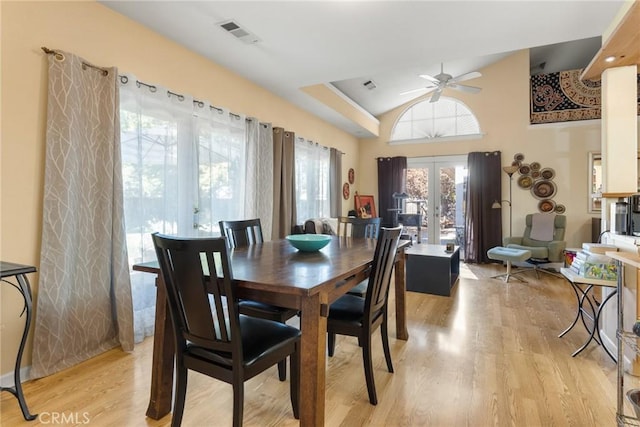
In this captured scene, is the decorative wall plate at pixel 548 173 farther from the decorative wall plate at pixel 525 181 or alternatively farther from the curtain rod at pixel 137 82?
the curtain rod at pixel 137 82

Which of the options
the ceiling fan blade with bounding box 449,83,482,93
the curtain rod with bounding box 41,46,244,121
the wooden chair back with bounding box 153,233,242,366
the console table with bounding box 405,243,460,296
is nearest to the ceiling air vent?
the curtain rod with bounding box 41,46,244,121

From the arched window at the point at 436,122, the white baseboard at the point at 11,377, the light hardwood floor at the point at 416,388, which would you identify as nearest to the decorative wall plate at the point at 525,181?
the arched window at the point at 436,122

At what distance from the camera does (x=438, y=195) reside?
6566 millimetres

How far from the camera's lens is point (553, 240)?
5230 millimetres

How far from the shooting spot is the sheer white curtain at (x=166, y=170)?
2531 mm

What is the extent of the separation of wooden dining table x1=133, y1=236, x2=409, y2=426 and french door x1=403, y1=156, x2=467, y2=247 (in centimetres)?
479

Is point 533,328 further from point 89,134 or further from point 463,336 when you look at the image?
point 89,134

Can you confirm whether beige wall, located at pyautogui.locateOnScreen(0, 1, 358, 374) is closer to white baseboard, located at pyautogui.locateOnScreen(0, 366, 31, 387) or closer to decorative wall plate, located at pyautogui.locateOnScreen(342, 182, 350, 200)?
white baseboard, located at pyautogui.locateOnScreen(0, 366, 31, 387)

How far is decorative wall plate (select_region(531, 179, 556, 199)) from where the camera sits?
221 inches

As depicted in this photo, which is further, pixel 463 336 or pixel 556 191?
pixel 556 191

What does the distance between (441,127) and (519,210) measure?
214 cm

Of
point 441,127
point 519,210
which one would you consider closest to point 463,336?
point 519,210

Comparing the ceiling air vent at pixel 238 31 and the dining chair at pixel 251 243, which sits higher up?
the ceiling air vent at pixel 238 31

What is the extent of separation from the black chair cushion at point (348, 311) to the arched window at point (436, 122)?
5.39 metres
